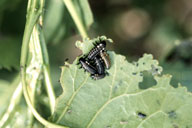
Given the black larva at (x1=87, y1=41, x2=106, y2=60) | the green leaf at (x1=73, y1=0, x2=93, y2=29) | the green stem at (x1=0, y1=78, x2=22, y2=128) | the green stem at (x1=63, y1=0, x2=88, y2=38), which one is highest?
the green leaf at (x1=73, y1=0, x2=93, y2=29)

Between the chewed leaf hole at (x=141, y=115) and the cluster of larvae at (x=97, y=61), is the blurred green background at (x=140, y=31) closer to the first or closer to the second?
the cluster of larvae at (x=97, y=61)

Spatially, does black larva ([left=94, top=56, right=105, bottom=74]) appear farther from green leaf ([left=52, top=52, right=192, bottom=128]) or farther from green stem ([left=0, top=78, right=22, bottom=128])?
green stem ([left=0, top=78, right=22, bottom=128])

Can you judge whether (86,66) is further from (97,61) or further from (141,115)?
(141,115)

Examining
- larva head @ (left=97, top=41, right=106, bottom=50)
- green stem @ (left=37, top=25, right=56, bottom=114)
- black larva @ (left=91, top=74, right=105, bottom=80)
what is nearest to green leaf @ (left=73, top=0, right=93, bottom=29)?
larva head @ (left=97, top=41, right=106, bottom=50)

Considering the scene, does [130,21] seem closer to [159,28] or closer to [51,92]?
[159,28]

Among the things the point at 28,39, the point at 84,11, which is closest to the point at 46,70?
the point at 28,39

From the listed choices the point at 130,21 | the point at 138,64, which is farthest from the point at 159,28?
the point at 138,64

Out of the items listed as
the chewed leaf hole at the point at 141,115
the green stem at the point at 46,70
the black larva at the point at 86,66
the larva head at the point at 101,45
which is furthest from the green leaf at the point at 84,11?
the chewed leaf hole at the point at 141,115

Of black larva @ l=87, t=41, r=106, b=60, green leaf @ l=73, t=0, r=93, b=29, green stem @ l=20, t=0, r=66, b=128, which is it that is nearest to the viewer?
green stem @ l=20, t=0, r=66, b=128
